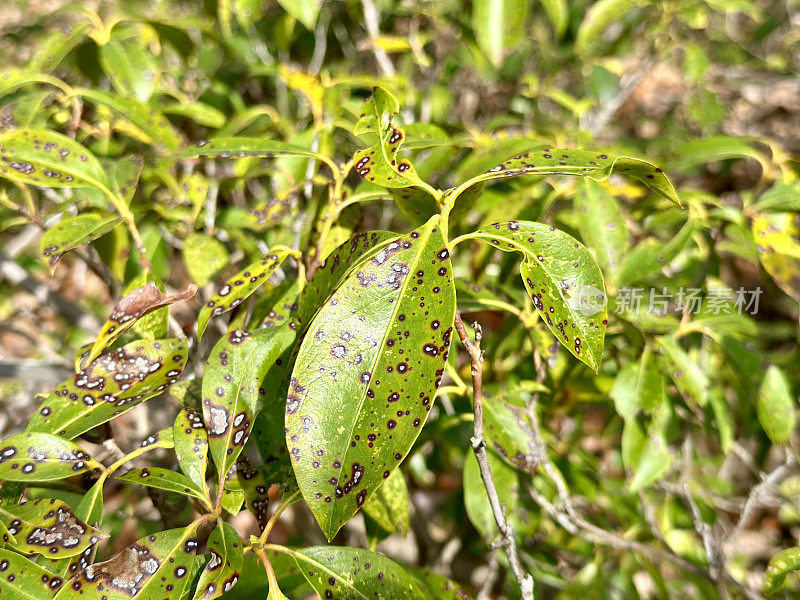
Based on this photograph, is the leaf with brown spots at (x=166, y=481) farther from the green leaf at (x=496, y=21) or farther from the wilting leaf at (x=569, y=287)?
the green leaf at (x=496, y=21)

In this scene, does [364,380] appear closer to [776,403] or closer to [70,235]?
[70,235]

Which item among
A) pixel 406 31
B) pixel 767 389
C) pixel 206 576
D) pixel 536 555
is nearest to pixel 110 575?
pixel 206 576

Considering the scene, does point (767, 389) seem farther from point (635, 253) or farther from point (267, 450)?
point (267, 450)

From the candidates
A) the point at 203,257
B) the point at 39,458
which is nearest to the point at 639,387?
the point at 203,257

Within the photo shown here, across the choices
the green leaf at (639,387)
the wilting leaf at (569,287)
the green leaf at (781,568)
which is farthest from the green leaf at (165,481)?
the green leaf at (781,568)

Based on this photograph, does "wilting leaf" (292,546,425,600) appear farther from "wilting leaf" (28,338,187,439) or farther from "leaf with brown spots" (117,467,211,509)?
"wilting leaf" (28,338,187,439)
